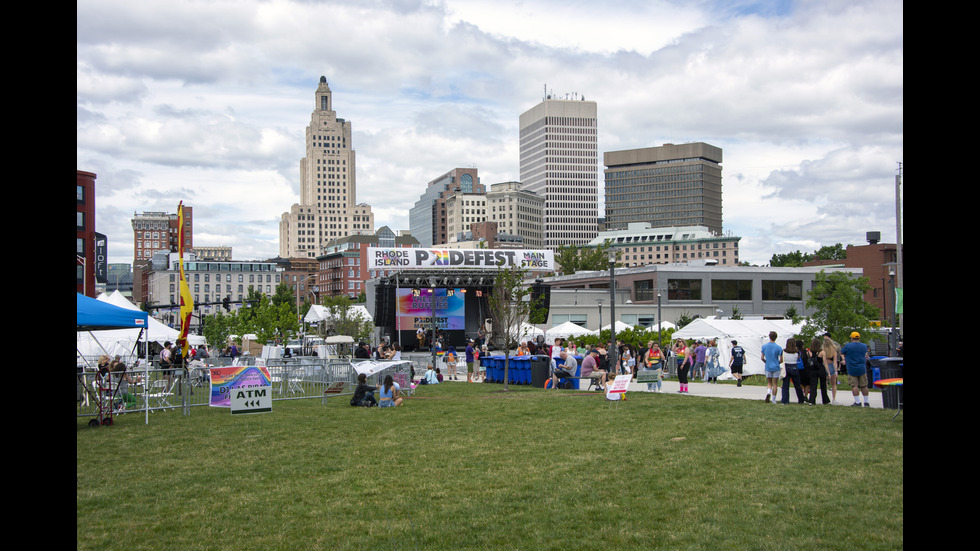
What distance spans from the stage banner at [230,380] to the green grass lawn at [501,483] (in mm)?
1818

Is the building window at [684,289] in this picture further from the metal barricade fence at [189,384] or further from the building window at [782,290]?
the metal barricade fence at [189,384]

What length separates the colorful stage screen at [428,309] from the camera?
49.9 m

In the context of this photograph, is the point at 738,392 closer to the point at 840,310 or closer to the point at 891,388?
the point at 891,388

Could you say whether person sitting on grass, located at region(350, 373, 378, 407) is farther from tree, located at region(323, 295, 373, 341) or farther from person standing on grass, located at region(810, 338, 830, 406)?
tree, located at region(323, 295, 373, 341)

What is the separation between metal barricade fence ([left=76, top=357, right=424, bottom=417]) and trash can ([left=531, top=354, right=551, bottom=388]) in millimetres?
4707

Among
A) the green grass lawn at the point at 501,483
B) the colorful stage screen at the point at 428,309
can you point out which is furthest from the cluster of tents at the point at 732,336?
the colorful stage screen at the point at 428,309

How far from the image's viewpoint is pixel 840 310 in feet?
89.0

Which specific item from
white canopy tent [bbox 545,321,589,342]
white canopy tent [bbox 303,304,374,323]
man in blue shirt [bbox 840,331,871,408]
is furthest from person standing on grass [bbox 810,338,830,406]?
white canopy tent [bbox 303,304,374,323]

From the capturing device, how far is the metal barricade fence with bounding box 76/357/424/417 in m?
16.8
